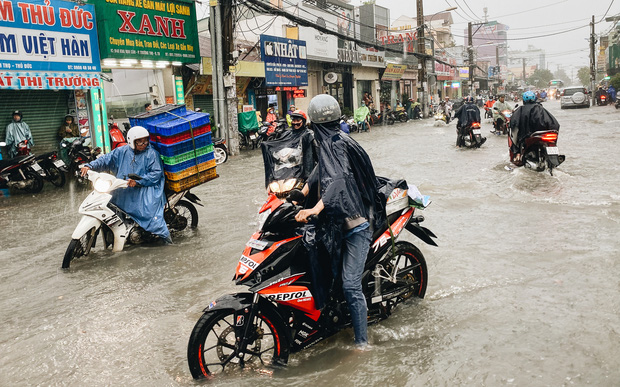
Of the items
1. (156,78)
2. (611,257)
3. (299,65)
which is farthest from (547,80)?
(611,257)

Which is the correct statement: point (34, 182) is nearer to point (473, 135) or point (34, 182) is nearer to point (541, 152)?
point (541, 152)

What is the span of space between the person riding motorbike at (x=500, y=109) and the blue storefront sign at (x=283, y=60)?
8974mm

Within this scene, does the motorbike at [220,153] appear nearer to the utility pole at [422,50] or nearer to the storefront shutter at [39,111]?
the storefront shutter at [39,111]

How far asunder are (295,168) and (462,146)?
11523 mm

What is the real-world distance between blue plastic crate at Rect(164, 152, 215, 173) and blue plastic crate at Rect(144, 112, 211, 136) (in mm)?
403

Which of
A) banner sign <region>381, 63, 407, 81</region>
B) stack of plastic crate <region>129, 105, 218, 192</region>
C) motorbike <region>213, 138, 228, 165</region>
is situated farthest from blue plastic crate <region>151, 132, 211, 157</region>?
banner sign <region>381, 63, 407, 81</region>

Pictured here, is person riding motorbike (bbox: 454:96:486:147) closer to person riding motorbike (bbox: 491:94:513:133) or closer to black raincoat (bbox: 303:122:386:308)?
person riding motorbike (bbox: 491:94:513:133)

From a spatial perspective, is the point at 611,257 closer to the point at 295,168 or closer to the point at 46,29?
the point at 295,168

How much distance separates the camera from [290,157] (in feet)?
19.8

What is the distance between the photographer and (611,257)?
525cm

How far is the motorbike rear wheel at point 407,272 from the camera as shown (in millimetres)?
3994

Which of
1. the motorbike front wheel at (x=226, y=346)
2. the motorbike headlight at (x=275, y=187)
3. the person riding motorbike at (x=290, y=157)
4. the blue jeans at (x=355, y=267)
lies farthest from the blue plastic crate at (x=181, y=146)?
the blue jeans at (x=355, y=267)

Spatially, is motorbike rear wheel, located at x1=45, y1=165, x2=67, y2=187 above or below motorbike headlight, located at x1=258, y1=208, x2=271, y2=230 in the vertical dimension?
below

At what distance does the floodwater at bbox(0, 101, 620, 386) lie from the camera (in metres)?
3.37
